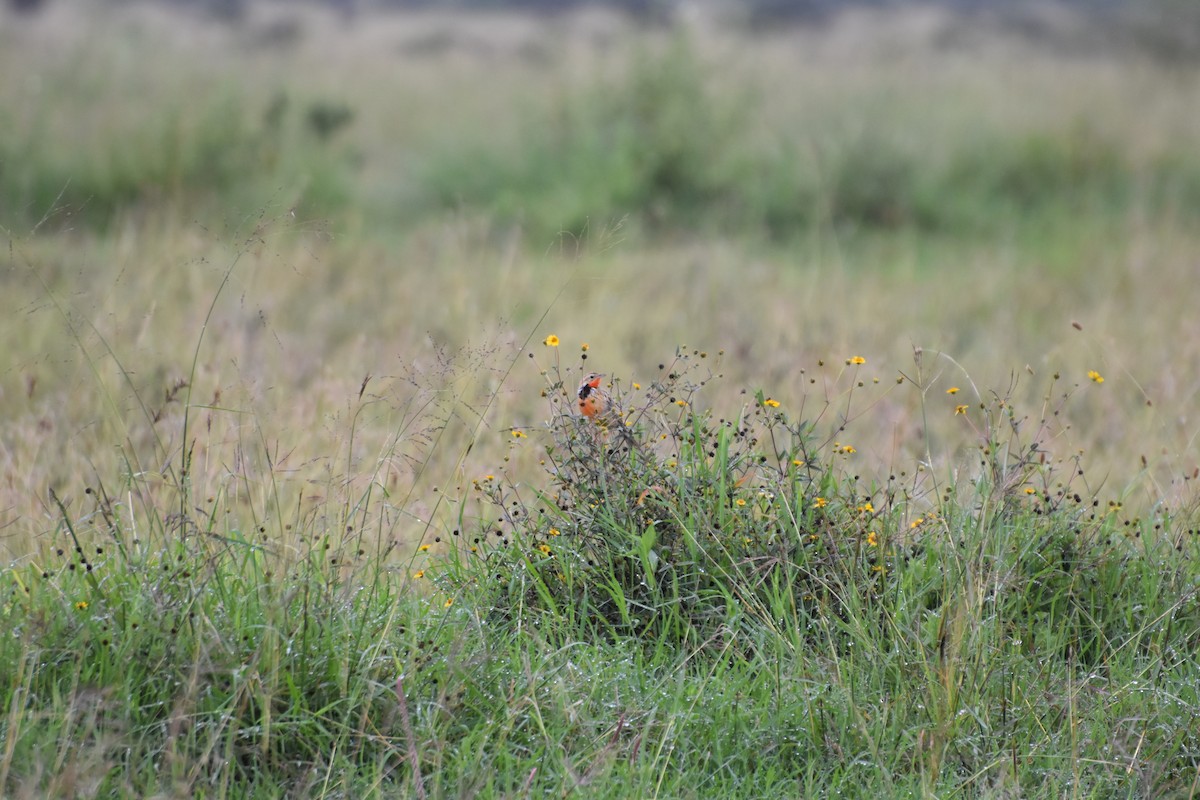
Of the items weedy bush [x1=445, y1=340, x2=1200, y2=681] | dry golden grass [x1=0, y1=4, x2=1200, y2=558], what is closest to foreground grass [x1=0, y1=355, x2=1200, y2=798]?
weedy bush [x1=445, y1=340, x2=1200, y2=681]

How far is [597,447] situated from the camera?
2.92m

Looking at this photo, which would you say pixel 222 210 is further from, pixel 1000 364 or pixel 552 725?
pixel 552 725

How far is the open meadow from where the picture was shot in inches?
91.5

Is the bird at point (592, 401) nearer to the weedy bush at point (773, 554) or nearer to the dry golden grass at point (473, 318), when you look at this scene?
the weedy bush at point (773, 554)

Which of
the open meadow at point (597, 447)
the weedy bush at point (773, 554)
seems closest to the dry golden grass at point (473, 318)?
the open meadow at point (597, 447)

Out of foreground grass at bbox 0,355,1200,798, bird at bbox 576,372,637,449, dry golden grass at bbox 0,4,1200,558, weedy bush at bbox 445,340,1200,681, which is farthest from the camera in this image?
dry golden grass at bbox 0,4,1200,558

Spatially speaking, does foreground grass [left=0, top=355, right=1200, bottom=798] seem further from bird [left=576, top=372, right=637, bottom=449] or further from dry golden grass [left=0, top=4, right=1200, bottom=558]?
dry golden grass [left=0, top=4, right=1200, bottom=558]

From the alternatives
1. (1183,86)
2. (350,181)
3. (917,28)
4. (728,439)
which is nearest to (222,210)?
(350,181)

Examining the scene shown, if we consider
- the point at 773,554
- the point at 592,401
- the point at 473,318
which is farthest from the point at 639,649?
the point at 473,318

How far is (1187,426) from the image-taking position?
414 cm

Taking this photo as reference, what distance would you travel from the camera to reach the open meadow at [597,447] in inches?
91.5

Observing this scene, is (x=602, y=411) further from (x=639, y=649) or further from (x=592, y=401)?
(x=639, y=649)

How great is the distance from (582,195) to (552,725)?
6466mm

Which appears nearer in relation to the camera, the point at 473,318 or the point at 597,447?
the point at 597,447
